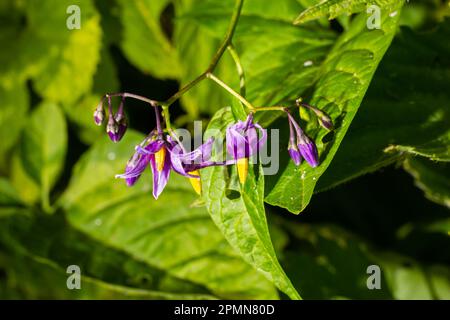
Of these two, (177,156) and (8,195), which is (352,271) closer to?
(177,156)

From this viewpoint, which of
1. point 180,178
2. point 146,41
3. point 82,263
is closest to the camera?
point 82,263

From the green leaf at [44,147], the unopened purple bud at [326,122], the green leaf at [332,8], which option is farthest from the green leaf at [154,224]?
the green leaf at [332,8]

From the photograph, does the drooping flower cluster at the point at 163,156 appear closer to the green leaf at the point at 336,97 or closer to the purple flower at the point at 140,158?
the purple flower at the point at 140,158

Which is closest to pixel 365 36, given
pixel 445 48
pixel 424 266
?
pixel 445 48

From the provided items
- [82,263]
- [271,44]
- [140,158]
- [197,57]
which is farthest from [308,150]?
[197,57]

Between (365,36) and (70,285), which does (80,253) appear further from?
(365,36)

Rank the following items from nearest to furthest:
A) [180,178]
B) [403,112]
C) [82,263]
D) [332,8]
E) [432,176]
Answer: [332,8]
[403,112]
[432,176]
[82,263]
[180,178]

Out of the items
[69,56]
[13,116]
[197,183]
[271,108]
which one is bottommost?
[197,183]
